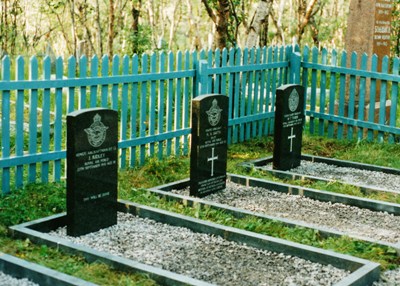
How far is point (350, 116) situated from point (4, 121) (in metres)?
6.32

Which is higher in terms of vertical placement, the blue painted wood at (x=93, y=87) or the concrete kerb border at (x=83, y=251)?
the blue painted wood at (x=93, y=87)

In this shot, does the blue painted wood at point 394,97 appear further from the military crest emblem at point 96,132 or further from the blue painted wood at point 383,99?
the military crest emblem at point 96,132

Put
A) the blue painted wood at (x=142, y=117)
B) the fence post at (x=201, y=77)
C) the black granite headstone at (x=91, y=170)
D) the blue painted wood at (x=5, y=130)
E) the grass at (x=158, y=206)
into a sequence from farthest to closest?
the fence post at (x=201, y=77) → the blue painted wood at (x=142, y=117) → the blue painted wood at (x=5, y=130) → the black granite headstone at (x=91, y=170) → the grass at (x=158, y=206)

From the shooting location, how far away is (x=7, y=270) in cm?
542

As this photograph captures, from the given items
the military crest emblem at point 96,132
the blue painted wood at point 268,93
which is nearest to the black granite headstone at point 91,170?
the military crest emblem at point 96,132

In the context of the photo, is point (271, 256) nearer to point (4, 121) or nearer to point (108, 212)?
point (108, 212)

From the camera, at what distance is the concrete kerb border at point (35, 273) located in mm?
4974

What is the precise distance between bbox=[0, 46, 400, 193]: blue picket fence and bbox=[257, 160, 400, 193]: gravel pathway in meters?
1.62

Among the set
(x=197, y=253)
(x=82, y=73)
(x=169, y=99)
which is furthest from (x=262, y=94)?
(x=197, y=253)

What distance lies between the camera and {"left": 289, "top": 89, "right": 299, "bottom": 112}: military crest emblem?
924cm

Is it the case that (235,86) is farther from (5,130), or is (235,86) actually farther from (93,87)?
(5,130)

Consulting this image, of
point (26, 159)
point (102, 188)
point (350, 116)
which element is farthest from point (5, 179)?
point (350, 116)

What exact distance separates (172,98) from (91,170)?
13.8ft

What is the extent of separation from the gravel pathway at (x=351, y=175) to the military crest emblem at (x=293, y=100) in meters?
0.93
